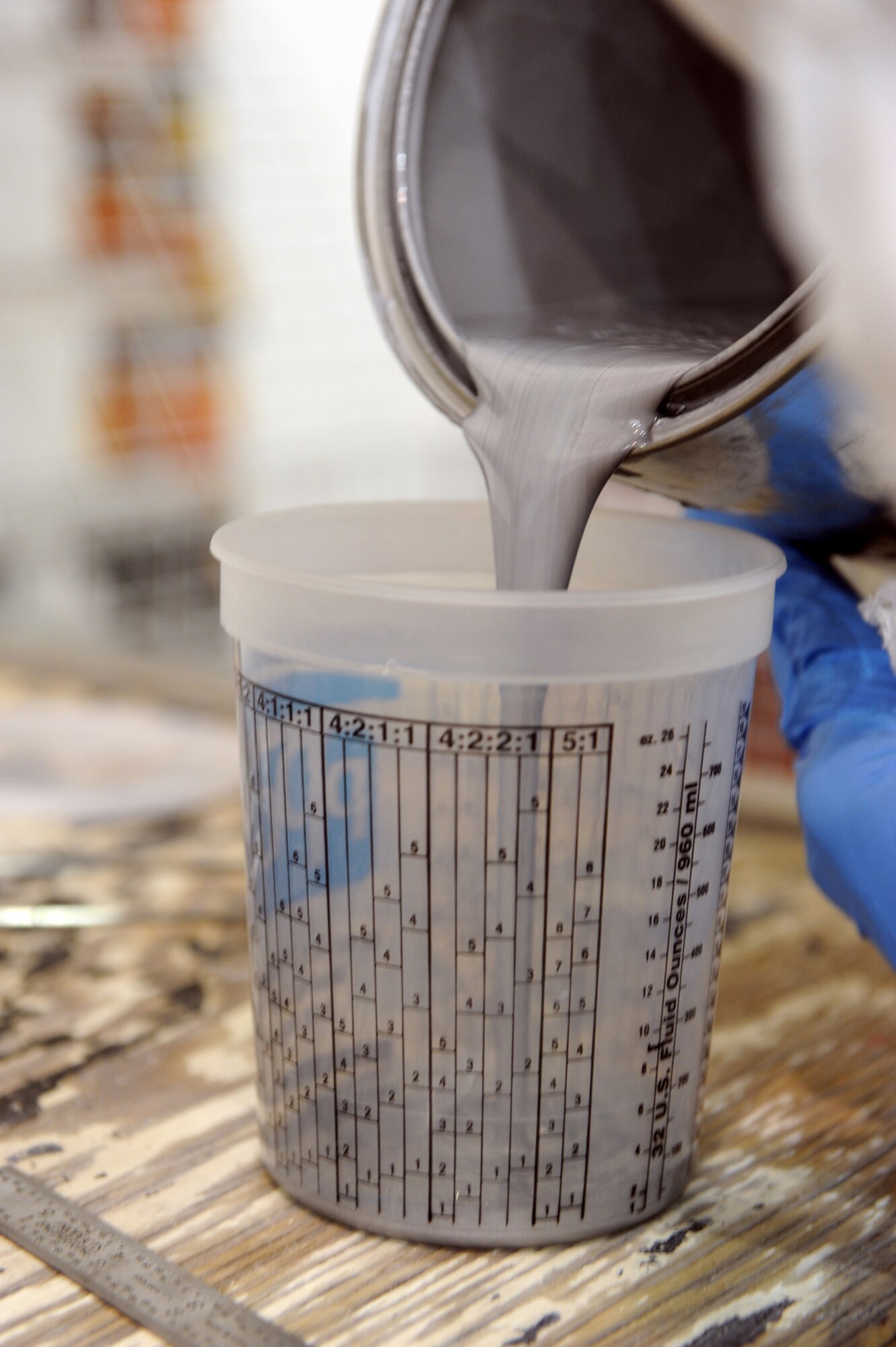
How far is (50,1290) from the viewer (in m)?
0.42

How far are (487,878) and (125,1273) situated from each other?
186mm

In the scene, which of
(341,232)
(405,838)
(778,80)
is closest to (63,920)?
(405,838)

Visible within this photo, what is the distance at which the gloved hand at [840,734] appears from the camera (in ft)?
1.60

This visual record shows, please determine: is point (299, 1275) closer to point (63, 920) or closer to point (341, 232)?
point (63, 920)

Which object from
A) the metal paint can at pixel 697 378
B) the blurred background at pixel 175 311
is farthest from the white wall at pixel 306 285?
the metal paint can at pixel 697 378

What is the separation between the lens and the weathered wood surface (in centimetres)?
42

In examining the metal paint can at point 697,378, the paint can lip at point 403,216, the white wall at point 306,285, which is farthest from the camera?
the white wall at point 306,285

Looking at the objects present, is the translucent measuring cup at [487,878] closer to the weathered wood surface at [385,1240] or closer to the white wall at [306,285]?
the weathered wood surface at [385,1240]

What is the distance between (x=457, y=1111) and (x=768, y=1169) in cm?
15

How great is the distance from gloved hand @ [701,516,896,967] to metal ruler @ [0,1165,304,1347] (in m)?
0.27

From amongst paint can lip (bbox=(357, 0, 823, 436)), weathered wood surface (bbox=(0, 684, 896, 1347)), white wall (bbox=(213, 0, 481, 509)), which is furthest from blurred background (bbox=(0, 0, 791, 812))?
paint can lip (bbox=(357, 0, 823, 436))

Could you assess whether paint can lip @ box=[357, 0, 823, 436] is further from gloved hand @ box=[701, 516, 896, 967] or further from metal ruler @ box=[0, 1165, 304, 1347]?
metal ruler @ box=[0, 1165, 304, 1347]

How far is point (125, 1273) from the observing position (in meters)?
0.43

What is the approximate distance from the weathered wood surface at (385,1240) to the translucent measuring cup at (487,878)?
0.02 m
